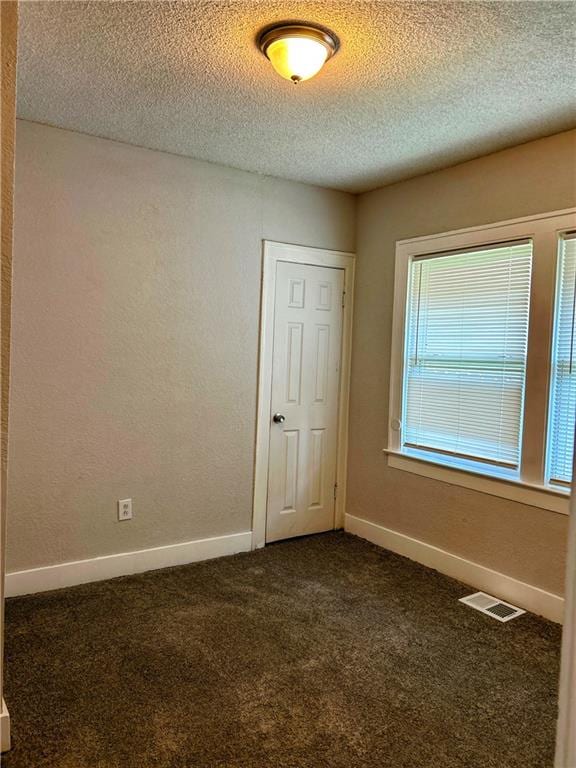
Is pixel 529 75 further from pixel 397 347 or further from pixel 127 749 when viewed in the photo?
pixel 127 749

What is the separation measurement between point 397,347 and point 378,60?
1.93m

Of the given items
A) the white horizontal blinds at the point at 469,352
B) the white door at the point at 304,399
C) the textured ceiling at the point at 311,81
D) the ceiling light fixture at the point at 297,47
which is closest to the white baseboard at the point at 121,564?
the white door at the point at 304,399

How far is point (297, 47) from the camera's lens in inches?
79.3

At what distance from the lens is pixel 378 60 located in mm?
2168

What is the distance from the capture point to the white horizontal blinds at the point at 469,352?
3035 mm

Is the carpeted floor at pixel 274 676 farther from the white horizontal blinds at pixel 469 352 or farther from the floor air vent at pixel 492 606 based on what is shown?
the white horizontal blinds at pixel 469 352

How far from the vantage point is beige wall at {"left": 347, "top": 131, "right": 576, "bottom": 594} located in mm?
2871

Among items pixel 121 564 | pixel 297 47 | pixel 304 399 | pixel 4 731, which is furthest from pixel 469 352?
pixel 4 731

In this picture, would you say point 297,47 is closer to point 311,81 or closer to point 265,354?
point 311,81

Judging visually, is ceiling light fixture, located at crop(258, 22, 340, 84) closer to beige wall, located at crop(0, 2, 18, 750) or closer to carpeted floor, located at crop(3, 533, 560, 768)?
beige wall, located at crop(0, 2, 18, 750)

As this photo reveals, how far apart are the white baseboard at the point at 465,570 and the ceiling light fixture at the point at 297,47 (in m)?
2.71

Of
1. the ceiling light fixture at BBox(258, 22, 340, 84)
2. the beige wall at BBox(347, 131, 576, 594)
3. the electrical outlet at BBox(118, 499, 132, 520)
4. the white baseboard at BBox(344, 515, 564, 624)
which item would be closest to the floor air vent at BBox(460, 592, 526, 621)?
the white baseboard at BBox(344, 515, 564, 624)

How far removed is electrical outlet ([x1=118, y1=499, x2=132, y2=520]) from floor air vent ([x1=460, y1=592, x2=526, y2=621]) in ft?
6.46

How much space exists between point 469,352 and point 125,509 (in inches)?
88.8
